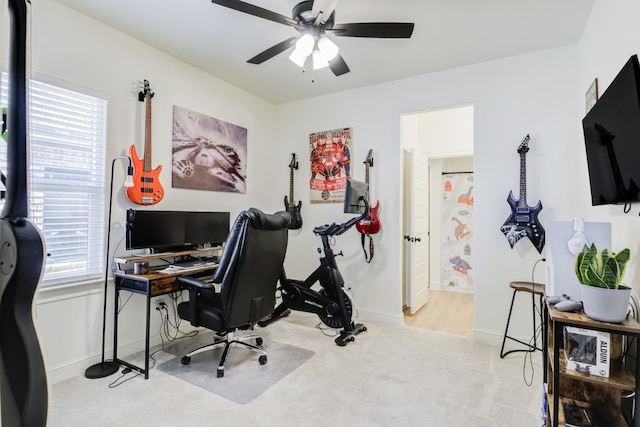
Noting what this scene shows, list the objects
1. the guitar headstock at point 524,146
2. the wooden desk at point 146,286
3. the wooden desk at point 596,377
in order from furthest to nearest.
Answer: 1. the guitar headstock at point 524,146
2. the wooden desk at point 146,286
3. the wooden desk at point 596,377

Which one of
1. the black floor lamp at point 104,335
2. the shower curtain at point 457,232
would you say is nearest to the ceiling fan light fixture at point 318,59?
the black floor lamp at point 104,335

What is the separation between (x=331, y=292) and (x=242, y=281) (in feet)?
3.60

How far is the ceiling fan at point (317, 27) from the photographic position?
1944 millimetres

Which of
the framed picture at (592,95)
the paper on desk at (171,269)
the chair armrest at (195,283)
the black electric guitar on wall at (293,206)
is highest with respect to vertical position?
the framed picture at (592,95)

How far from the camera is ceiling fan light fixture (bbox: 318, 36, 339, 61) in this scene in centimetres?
221

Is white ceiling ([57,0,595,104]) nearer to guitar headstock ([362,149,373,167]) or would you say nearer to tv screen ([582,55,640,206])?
guitar headstock ([362,149,373,167])

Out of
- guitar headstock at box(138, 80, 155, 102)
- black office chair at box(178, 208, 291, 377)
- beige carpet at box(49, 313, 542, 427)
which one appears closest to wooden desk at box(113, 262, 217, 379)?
black office chair at box(178, 208, 291, 377)

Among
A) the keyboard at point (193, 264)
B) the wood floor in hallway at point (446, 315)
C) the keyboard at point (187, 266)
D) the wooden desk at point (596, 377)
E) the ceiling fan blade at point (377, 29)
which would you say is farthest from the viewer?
the wood floor in hallway at point (446, 315)

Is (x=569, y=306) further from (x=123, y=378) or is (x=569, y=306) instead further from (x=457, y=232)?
(x=457, y=232)

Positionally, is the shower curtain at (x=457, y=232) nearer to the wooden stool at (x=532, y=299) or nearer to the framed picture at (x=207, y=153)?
the wooden stool at (x=532, y=299)

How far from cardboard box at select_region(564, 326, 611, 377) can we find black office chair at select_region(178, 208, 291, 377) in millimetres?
1866

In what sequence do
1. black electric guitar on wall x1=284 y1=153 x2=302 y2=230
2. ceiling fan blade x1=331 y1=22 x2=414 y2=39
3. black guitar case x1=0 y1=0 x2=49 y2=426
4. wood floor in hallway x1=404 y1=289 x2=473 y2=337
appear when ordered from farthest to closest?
black electric guitar on wall x1=284 y1=153 x2=302 y2=230 → wood floor in hallway x1=404 y1=289 x2=473 y2=337 → ceiling fan blade x1=331 y1=22 x2=414 y2=39 → black guitar case x1=0 y1=0 x2=49 y2=426

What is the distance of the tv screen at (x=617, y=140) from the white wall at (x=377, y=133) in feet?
0.64

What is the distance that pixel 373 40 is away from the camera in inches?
112
